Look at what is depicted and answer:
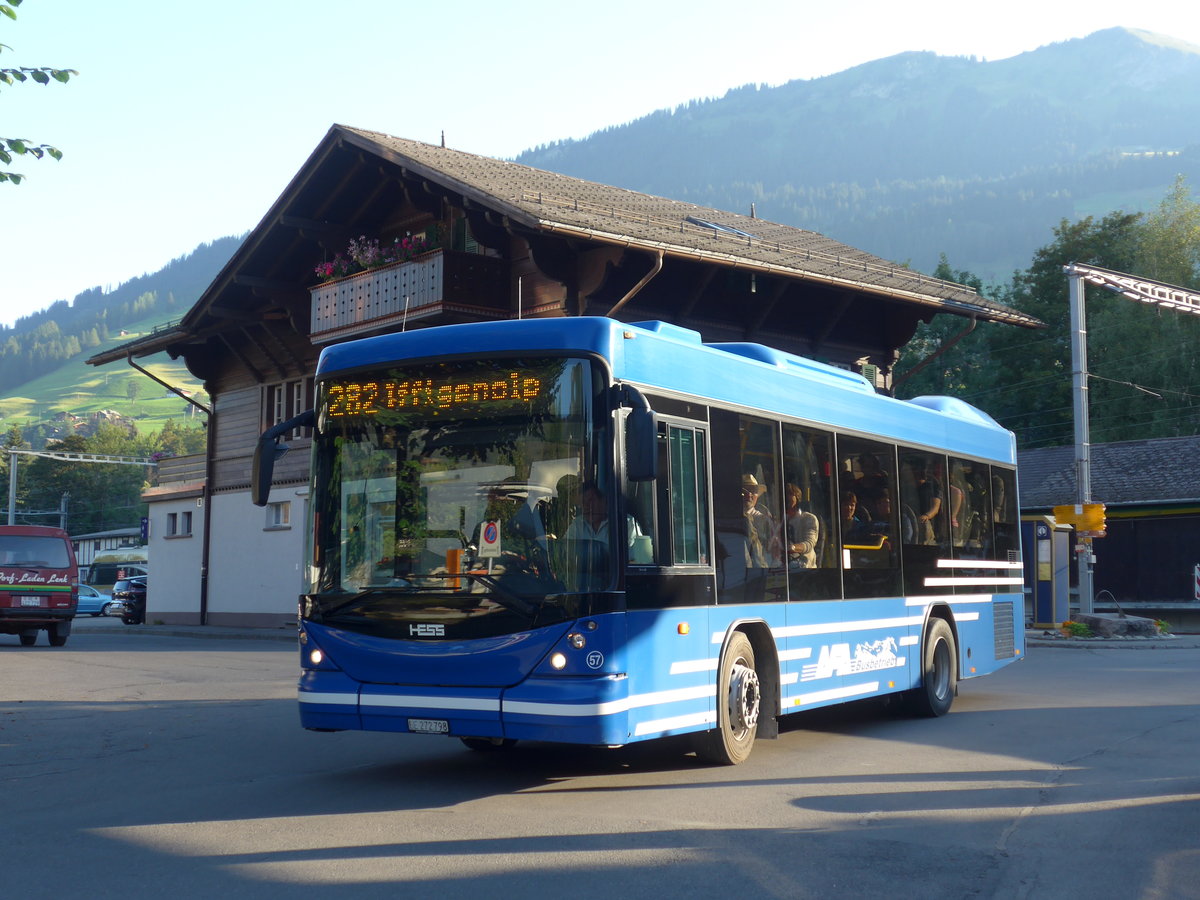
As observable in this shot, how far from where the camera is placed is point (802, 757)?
1032cm

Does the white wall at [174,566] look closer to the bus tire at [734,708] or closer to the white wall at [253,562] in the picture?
the white wall at [253,562]

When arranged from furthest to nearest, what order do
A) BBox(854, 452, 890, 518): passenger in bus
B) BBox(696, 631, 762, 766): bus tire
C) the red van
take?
the red van → BBox(854, 452, 890, 518): passenger in bus → BBox(696, 631, 762, 766): bus tire

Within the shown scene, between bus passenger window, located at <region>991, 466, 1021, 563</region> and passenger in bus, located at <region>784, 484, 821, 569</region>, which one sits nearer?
passenger in bus, located at <region>784, 484, 821, 569</region>

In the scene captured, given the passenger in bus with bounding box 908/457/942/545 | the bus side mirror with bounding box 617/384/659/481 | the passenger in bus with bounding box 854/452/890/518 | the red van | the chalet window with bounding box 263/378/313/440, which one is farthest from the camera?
the chalet window with bounding box 263/378/313/440

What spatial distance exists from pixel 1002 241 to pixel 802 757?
185230 millimetres

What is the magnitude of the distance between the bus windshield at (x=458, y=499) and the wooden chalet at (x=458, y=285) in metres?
12.3

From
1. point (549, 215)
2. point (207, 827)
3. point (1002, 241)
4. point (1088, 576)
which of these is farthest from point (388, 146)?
point (1002, 241)

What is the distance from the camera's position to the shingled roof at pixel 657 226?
2400 cm

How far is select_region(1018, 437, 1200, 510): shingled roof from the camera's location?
40.4m

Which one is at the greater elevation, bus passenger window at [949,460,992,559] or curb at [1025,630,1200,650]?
bus passenger window at [949,460,992,559]

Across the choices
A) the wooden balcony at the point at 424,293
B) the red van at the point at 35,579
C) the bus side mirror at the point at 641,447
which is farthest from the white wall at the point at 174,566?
the bus side mirror at the point at 641,447

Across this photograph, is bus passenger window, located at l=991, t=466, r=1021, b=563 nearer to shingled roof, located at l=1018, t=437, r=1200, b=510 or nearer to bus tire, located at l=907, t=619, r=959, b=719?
bus tire, located at l=907, t=619, r=959, b=719

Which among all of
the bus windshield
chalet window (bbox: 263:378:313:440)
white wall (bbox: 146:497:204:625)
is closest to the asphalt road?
the bus windshield

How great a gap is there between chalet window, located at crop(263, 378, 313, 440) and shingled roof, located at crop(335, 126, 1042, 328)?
7848 mm
